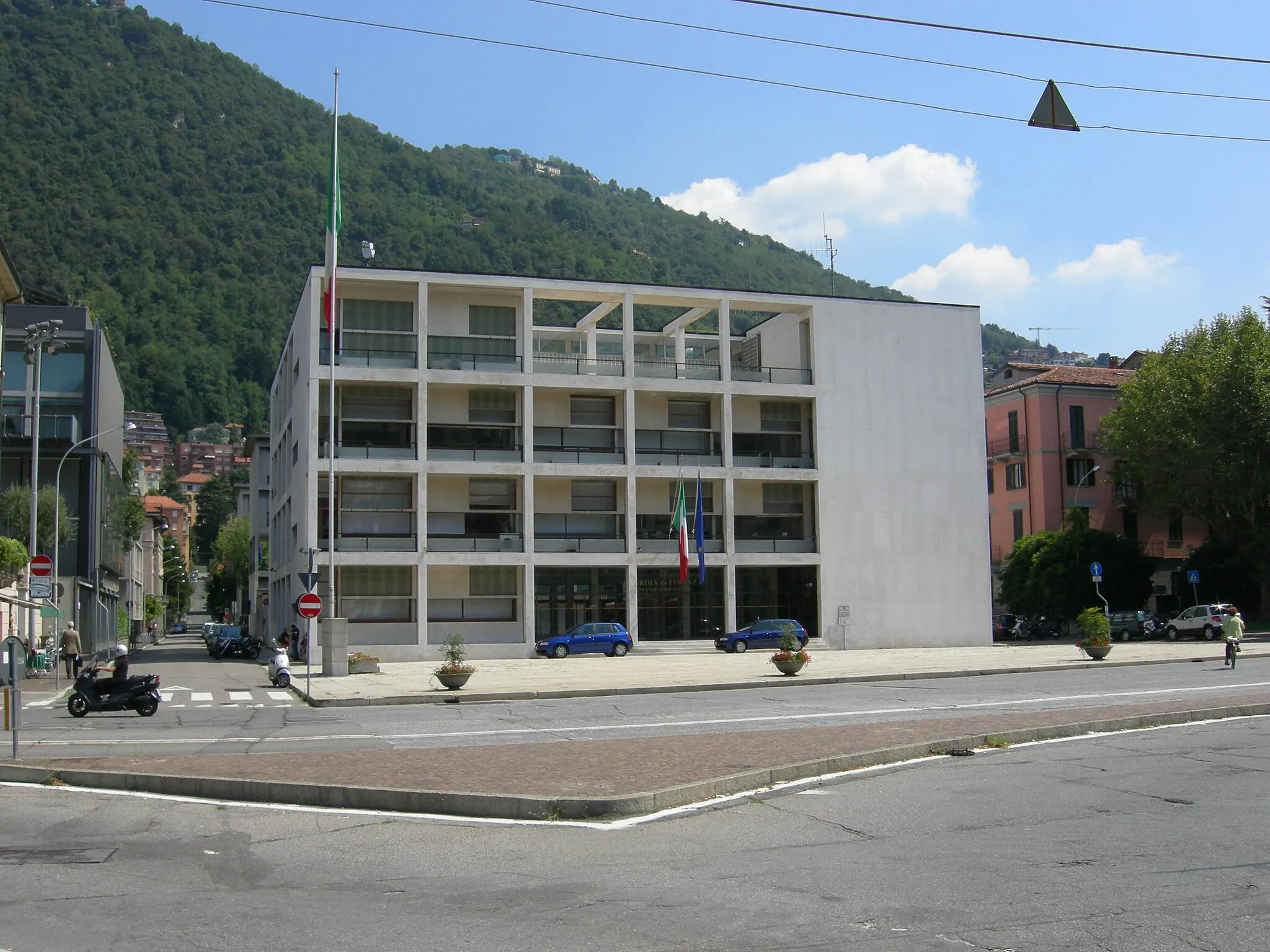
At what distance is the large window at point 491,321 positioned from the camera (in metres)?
54.1

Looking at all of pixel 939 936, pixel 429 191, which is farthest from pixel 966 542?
pixel 429 191

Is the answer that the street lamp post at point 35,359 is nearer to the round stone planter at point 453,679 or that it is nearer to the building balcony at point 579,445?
the round stone planter at point 453,679

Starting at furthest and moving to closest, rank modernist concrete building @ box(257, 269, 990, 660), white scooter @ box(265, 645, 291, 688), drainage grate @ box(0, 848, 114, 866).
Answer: modernist concrete building @ box(257, 269, 990, 660) < white scooter @ box(265, 645, 291, 688) < drainage grate @ box(0, 848, 114, 866)

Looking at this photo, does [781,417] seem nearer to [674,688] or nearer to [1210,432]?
[1210,432]

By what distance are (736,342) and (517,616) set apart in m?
19.2

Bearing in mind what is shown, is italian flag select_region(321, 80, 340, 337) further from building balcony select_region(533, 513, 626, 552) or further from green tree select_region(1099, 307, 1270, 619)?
green tree select_region(1099, 307, 1270, 619)

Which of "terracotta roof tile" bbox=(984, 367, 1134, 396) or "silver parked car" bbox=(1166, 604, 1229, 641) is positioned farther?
"terracotta roof tile" bbox=(984, 367, 1134, 396)

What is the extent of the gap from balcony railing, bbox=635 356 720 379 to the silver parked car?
937 inches

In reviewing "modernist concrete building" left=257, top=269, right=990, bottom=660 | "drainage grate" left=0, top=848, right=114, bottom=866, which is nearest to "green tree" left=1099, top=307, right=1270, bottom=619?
"modernist concrete building" left=257, top=269, right=990, bottom=660

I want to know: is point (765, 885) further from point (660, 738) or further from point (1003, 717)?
point (1003, 717)

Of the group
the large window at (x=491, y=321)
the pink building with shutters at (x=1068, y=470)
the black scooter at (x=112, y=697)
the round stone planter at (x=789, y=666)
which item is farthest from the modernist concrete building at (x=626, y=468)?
the black scooter at (x=112, y=697)

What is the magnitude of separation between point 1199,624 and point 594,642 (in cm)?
2747

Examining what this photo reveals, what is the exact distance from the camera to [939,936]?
689 centimetres

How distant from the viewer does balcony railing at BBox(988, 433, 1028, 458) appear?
71938mm
